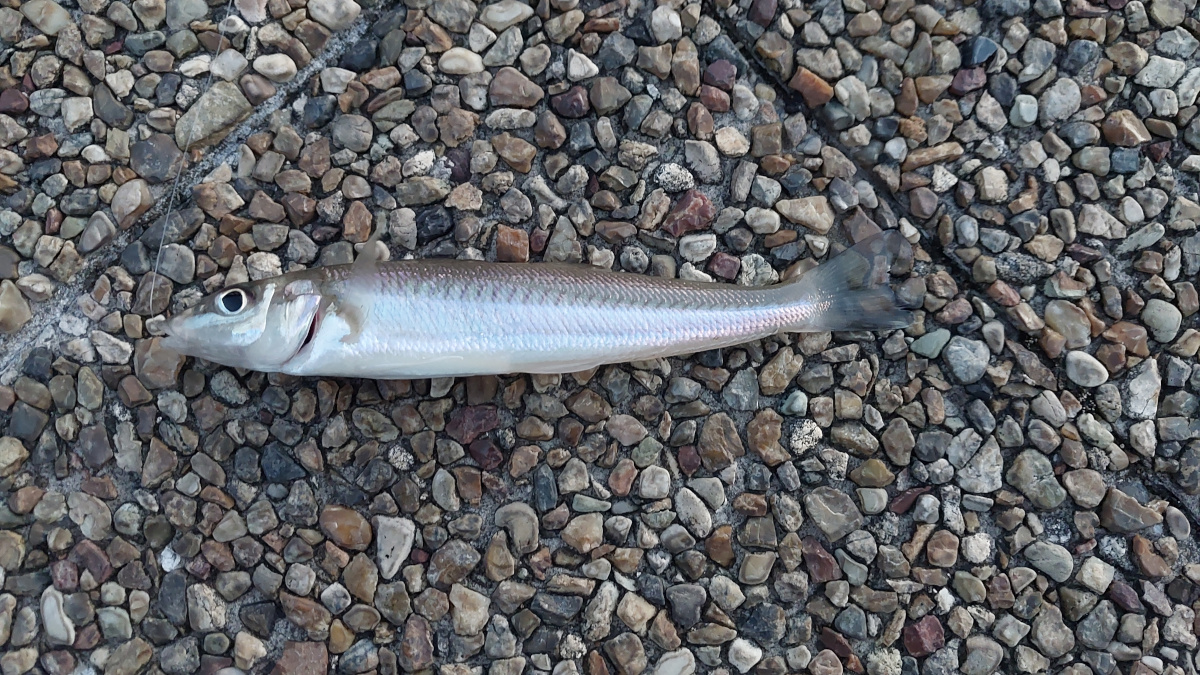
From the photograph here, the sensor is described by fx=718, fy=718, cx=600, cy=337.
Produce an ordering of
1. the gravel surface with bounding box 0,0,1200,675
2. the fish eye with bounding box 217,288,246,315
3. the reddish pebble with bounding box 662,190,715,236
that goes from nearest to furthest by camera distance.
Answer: the fish eye with bounding box 217,288,246,315
the gravel surface with bounding box 0,0,1200,675
the reddish pebble with bounding box 662,190,715,236

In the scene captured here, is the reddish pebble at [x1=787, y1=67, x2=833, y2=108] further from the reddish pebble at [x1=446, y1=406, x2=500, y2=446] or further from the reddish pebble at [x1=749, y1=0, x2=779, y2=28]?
the reddish pebble at [x1=446, y1=406, x2=500, y2=446]

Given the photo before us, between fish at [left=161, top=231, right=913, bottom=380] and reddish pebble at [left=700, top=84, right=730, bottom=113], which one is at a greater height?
reddish pebble at [left=700, top=84, right=730, bottom=113]

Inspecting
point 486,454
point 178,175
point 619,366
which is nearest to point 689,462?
point 619,366

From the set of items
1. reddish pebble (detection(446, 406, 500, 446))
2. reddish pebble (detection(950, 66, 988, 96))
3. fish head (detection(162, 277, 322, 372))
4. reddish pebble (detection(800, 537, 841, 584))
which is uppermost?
reddish pebble (detection(950, 66, 988, 96))

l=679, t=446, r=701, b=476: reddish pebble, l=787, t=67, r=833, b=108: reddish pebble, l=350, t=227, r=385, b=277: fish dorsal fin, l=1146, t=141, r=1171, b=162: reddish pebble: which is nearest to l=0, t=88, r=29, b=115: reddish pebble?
l=350, t=227, r=385, b=277: fish dorsal fin

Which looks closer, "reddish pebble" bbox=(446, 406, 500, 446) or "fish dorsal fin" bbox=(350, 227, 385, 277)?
"fish dorsal fin" bbox=(350, 227, 385, 277)

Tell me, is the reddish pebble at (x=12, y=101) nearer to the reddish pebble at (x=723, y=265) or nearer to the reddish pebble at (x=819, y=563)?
the reddish pebble at (x=723, y=265)

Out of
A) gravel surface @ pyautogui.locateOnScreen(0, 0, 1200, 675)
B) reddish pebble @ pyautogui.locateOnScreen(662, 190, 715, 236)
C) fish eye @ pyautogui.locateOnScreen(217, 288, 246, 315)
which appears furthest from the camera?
reddish pebble @ pyautogui.locateOnScreen(662, 190, 715, 236)

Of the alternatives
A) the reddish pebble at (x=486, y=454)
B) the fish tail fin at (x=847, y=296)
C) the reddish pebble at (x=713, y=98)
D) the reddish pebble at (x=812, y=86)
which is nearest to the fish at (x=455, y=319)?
the fish tail fin at (x=847, y=296)
